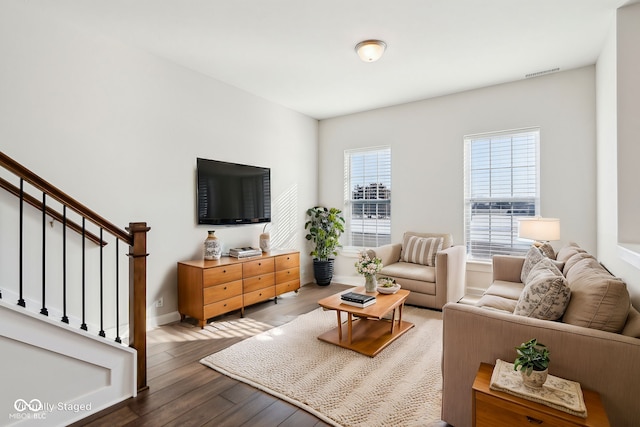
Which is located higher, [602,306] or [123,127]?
[123,127]

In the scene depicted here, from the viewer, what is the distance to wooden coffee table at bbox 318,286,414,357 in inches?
111

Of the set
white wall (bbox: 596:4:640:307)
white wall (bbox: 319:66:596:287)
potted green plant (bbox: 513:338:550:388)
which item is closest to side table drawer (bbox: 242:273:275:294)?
white wall (bbox: 319:66:596:287)

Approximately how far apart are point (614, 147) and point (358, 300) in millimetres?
2572

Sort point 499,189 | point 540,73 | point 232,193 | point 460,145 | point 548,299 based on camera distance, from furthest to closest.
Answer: point 460,145
point 499,189
point 232,193
point 540,73
point 548,299

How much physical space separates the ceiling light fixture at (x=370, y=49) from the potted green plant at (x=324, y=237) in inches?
104

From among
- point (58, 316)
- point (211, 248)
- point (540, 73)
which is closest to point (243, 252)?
point (211, 248)

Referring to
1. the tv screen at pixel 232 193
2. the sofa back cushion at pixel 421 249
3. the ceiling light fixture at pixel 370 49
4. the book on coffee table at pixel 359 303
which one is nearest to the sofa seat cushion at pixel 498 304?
the book on coffee table at pixel 359 303

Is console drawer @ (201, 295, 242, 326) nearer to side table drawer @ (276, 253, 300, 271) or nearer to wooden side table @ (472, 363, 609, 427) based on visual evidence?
side table drawer @ (276, 253, 300, 271)

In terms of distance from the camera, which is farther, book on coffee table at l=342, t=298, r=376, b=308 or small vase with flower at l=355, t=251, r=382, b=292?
small vase with flower at l=355, t=251, r=382, b=292

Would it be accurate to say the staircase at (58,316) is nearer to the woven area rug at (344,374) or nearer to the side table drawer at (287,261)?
the woven area rug at (344,374)

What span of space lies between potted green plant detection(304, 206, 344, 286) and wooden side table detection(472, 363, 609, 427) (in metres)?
3.79

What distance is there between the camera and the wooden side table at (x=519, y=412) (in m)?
1.28

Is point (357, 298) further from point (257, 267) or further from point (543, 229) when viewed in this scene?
point (543, 229)

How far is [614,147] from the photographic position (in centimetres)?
278
